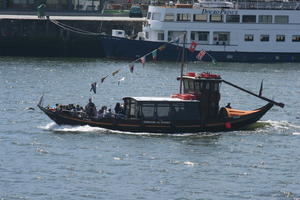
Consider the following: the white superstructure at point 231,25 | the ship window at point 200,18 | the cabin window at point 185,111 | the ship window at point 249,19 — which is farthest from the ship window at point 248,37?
the cabin window at point 185,111

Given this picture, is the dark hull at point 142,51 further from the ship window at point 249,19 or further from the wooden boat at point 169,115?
the wooden boat at point 169,115

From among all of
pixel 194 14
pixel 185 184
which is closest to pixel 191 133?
pixel 185 184

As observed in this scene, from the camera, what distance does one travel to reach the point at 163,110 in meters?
59.3

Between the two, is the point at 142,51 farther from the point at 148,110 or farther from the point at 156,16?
the point at 148,110

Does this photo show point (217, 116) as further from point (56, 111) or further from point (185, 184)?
point (185, 184)

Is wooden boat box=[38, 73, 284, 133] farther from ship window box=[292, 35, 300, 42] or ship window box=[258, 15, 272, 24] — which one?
ship window box=[292, 35, 300, 42]

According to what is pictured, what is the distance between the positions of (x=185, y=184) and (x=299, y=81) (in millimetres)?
45515

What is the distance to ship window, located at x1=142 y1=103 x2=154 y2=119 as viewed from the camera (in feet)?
194

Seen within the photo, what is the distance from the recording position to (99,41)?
112 metres

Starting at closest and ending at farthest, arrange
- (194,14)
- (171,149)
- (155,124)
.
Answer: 1. (171,149)
2. (155,124)
3. (194,14)

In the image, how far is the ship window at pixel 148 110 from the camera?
194ft

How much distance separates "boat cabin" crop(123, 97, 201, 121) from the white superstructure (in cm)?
4953

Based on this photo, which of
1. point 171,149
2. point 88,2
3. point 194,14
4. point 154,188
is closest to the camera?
point 154,188

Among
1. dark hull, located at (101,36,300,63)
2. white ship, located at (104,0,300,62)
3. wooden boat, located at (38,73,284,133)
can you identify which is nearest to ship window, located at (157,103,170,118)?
wooden boat, located at (38,73,284,133)
